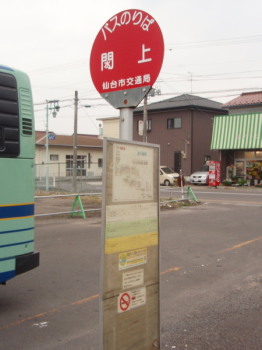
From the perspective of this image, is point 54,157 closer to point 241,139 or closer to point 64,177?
point 64,177

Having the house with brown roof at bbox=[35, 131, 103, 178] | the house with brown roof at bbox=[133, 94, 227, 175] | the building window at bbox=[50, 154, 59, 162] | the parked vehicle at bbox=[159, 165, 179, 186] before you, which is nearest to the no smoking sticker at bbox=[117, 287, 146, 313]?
the parked vehicle at bbox=[159, 165, 179, 186]

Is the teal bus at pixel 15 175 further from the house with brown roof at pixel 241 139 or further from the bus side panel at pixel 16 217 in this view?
the house with brown roof at pixel 241 139

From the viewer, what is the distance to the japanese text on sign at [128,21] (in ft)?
10.4

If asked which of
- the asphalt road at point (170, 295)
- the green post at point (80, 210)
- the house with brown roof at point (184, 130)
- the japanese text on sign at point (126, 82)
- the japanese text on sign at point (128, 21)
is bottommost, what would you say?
the asphalt road at point (170, 295)

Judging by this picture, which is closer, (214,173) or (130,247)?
(130,247)

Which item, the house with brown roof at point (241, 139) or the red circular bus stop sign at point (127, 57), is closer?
the red circular bus stop sign at point (127, 57)

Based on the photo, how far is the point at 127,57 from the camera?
3268mm

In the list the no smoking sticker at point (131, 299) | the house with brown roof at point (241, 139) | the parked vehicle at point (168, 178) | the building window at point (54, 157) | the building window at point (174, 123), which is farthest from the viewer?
the building window at point (54, 157)

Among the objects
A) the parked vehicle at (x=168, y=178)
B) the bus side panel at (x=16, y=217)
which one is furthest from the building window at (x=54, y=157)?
the bus side panel at (x=16, y=217)

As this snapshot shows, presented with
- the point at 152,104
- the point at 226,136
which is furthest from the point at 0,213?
the point at 152,104

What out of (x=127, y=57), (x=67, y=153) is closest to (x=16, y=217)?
(x=127, y=57)

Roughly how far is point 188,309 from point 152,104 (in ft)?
126

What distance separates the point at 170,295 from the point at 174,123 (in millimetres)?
34246

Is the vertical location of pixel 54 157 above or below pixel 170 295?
above
